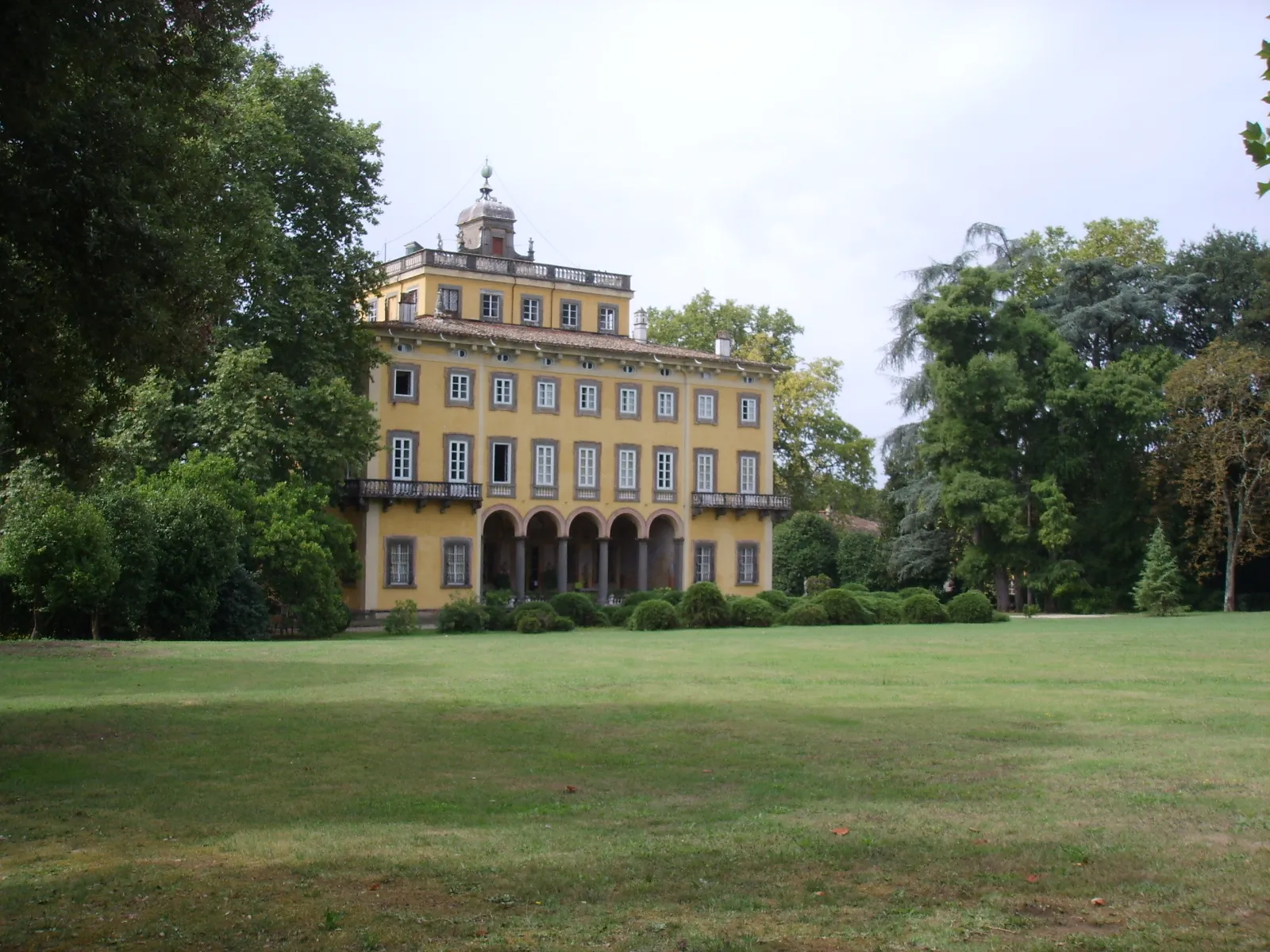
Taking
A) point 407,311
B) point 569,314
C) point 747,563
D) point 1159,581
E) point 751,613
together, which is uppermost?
point 569,314

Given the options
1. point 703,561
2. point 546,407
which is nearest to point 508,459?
point 546,407

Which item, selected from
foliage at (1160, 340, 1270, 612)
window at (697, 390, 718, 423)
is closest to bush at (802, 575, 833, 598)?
window at (697, 390, 718, 423)

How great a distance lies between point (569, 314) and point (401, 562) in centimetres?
1533

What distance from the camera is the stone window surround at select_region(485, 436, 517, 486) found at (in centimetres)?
5112

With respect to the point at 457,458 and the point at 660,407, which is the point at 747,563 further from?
the point at 457,458

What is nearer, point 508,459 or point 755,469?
point 508,459

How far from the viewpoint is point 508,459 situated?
5162 cm

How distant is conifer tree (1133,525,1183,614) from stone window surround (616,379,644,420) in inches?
766

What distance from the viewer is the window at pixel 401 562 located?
48.6 meters

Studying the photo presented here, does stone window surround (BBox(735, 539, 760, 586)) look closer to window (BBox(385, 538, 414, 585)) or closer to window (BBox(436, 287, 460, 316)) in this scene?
window (BBox(385, 538, 414, 585))

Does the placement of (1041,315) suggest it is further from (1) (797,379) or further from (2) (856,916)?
(2) (856,916)

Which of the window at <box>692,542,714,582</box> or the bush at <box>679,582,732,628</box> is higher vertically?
the window at <box>692,542,714,582</box>

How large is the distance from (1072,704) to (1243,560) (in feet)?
118

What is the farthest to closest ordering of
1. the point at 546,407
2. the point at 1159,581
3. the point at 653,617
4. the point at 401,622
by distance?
the point at 546,407 < the point at 1159,581 < the point at 653,617 < the point at 401,622
